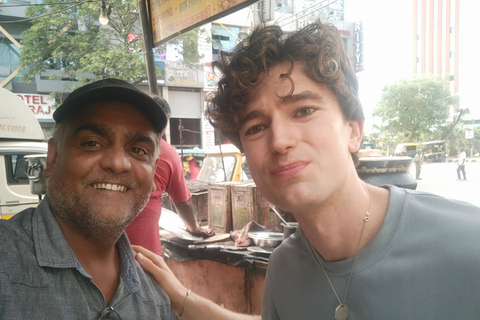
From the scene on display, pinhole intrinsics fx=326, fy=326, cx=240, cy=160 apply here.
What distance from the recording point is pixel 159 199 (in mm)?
3270

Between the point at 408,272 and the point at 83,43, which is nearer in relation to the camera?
the point at 408,272

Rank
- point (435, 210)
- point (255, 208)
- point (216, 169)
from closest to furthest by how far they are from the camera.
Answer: point (435, 210), point (255, 208), point (216, 169)

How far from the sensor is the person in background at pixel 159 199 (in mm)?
3098

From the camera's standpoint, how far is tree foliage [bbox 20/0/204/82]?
44.9 ft

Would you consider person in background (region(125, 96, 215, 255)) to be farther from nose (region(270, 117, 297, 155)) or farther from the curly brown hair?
nose (region(270, 117, 297, 155))

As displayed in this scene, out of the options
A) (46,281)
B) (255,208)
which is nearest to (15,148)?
(255,208)

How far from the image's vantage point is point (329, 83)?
4.40ft

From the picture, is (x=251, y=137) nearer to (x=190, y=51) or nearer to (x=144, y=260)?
(x=144, y=260)

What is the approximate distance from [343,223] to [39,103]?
2067 centimetres

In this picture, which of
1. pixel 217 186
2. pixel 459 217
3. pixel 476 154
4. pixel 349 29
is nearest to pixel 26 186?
pixel 217 186

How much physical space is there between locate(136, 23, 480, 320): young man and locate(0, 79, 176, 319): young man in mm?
474

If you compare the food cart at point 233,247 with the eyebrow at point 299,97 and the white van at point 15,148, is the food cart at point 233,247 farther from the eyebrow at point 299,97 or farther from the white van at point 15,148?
the white van at point 15,148

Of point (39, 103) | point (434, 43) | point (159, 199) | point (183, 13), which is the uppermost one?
point (434, 43)

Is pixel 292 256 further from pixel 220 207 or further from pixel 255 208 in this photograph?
pixel 220 207
